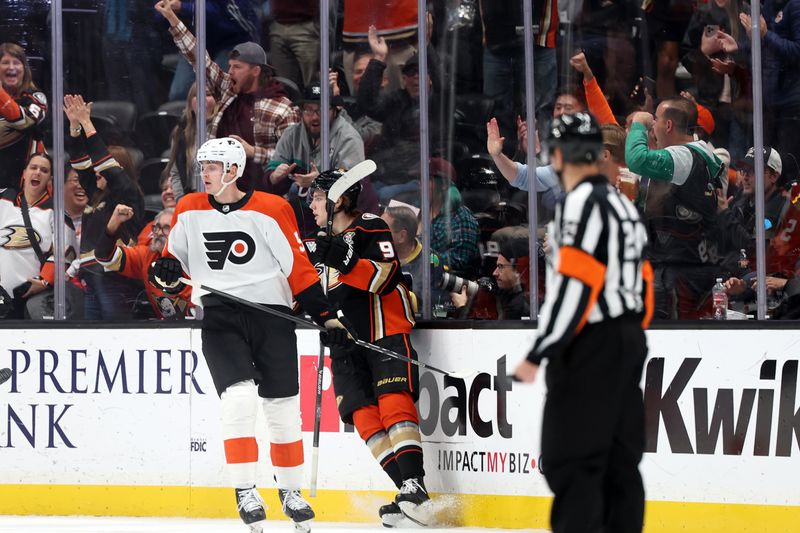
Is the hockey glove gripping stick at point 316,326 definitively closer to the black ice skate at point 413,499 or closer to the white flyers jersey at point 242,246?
the white flyers jersey at point 242,246

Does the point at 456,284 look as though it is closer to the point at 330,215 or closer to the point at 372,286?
the point at 372,286

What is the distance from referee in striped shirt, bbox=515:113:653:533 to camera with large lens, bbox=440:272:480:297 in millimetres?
2277

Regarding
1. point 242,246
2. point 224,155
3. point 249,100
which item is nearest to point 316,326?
point 242,246

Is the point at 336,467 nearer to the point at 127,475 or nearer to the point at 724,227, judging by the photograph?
the point at 127,475

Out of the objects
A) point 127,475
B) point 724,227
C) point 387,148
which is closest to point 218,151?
point 387,148

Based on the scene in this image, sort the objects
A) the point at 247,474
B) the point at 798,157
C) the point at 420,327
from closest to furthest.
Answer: the point at 247,474
the point at 798,157
the point at 420,327

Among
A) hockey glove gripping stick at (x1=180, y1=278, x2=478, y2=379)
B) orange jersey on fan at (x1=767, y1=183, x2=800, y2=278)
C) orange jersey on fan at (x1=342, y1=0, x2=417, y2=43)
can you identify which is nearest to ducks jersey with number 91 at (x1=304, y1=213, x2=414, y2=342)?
hockey glove gripping stick at (x1=180, y1=278, x2=478, y2=379)

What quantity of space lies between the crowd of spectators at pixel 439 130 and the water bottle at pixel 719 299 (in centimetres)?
3

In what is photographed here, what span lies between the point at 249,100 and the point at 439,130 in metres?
0.84

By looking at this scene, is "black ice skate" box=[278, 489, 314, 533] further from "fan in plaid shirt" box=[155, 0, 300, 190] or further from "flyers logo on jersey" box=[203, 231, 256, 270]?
"fan in plaid shirt" box=[155, 0, 300, 190]

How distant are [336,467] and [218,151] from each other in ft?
4.56

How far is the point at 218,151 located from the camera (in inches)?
192

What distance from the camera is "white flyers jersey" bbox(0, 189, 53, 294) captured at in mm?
5992

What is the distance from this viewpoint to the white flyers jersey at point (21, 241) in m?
5.99
